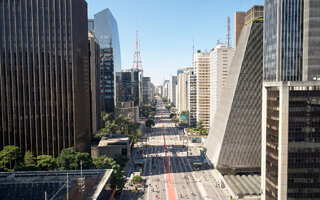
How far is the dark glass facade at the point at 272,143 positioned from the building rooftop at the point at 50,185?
39.2 meters

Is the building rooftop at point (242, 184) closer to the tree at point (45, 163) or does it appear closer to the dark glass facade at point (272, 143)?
the dark glass facade at point (272, 143)

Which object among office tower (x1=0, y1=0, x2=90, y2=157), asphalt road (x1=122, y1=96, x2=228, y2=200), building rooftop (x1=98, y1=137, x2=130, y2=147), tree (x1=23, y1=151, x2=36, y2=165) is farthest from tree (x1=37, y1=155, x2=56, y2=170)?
building rooftop (x1=98, y1=137, x2=130, y2=147)

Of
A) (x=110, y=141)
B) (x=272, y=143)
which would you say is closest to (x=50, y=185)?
(x=272, y=143)

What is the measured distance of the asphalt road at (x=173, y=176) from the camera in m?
72.8

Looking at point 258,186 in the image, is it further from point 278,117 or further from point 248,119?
point 278,117

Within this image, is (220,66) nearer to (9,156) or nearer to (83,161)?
(83,161)

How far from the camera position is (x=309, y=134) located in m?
50.4

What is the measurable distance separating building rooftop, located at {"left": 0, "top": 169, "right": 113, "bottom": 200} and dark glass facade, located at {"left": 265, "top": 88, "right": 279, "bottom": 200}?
39.2m

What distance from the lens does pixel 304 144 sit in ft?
165

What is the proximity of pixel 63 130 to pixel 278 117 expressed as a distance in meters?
69.6

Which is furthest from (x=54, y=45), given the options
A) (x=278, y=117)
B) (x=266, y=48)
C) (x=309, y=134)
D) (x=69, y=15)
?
(x=309, y=134)

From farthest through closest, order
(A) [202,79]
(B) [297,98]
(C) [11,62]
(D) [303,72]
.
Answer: (A) [202,79]
(C) [11,62]
(D) [303,72]
(B) [297,98]

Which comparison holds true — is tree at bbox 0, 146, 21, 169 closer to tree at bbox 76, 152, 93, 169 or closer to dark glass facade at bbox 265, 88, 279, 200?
tree at bbox 76, 152, 93, 169

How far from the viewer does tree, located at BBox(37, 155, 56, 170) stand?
7312 centimetres
